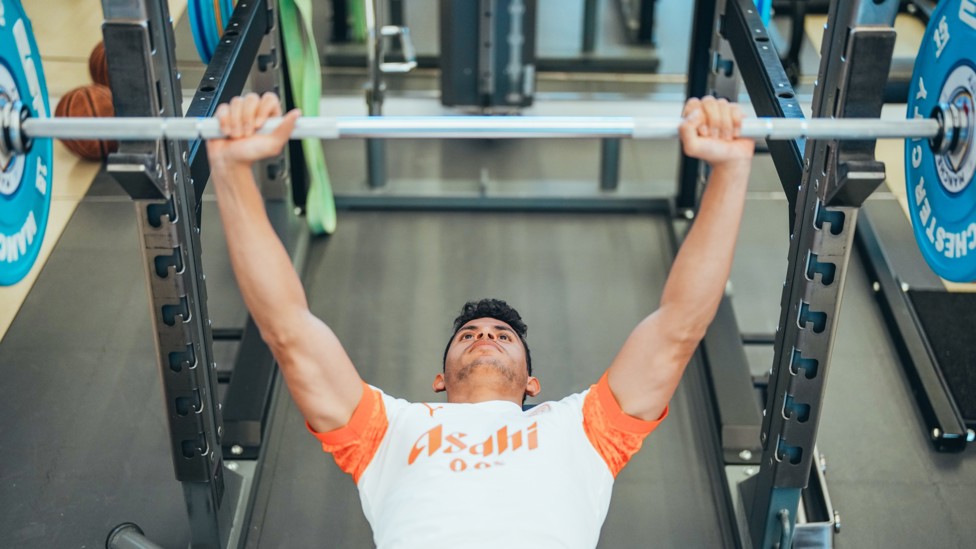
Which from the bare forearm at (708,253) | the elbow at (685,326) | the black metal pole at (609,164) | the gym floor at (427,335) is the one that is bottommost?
the gym floor at (427,335)

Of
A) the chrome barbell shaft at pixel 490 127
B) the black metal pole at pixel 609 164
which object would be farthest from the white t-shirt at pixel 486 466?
the black metal pole at pixel 609 164

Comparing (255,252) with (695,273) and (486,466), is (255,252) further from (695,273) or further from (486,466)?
(695,273)

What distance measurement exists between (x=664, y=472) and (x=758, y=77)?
3.86ft

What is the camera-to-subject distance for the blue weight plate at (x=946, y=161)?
7.07 ft

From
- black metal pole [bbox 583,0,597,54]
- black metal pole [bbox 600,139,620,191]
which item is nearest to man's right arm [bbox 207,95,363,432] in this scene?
black metal pole [bbox 600,139,620,191]

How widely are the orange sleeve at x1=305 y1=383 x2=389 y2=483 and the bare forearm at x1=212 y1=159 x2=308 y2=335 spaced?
25 centimetres

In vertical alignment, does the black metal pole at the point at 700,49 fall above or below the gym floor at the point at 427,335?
above

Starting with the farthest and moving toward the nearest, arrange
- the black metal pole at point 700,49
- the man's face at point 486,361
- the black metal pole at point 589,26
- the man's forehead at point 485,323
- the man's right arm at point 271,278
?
1. the black metal pole at point 589,26
2. the black metal pole at point 700,49
3. the man's forehead at point 485,323
4. the man's face at point 486,361
5. the man's right arm at point 271,278

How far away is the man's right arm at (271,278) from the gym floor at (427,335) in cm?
43

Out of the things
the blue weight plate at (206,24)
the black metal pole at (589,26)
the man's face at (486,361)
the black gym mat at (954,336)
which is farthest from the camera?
A: the black metal pole at (589,26)

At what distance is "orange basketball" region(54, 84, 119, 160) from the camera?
4266 millimetres

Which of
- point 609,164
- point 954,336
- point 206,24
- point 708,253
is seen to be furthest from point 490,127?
point 609,164

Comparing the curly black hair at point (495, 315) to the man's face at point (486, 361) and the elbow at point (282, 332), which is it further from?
the elbow at point (282, 332)

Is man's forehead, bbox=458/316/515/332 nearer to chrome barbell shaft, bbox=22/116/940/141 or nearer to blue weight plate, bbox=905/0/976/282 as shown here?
chrome barbell shaft, bbox=22/116/940/141
